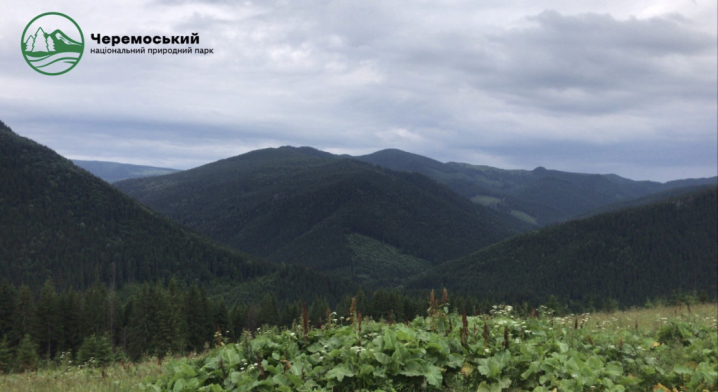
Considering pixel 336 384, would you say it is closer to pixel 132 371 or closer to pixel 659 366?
pixel 132 371

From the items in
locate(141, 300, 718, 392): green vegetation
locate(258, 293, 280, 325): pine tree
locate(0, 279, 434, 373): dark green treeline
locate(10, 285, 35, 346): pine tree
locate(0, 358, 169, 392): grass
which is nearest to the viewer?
locate(141, 300, 718, 392): green vegetation

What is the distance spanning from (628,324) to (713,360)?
5.53 meters

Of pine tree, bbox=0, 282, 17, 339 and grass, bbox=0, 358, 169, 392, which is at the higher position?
grass, bbox=0, 358, 169, 392

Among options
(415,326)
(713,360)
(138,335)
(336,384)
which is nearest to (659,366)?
(713,360)

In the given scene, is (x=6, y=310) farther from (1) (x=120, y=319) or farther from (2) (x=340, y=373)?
(2) (x=340, y=373)

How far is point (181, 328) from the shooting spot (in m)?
65.8

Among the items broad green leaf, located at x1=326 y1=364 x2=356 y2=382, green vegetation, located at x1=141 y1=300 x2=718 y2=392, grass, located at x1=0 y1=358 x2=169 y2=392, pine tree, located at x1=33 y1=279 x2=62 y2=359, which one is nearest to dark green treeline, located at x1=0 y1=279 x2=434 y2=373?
pine tree, located at x1=33 y1=279 x2=62 y2=359

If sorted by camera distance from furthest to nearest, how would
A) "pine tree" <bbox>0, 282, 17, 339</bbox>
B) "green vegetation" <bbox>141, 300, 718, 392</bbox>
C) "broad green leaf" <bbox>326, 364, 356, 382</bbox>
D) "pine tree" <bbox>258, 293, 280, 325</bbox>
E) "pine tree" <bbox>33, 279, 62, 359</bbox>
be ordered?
"pine tree" <bbox>258, 293, 280, 325</bbox>
"pine tree" <bbox>0, 282, 17, 339</bbox>
"pine tree" <bbox>33, 279, 62, 359</bbox>
"green vegetation" <bbox>141, 300, 718, 392</bbox>
"broad green leaf" <bbox>326, 364, 356, 382</bbox>

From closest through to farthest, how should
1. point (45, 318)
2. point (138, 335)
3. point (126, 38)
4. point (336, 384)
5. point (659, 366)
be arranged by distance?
point (336, 384)
point (659, 366)
point (126, 38)
point (45, 318)
point (138, 335)

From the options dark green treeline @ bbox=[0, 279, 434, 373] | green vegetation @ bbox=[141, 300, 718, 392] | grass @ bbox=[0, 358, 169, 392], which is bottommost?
dark green treeline @ bbox=[0, 279, 434, 373]

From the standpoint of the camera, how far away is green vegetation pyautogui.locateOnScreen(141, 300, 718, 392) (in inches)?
313

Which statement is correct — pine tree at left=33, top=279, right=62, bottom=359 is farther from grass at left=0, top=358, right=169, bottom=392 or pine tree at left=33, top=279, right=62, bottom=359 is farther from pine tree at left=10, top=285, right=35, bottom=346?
grass at left=0, top=358, right=169, bottom=392

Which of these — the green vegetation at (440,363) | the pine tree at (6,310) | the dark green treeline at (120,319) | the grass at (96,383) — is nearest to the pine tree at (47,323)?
the dark green treeline at (120,319)

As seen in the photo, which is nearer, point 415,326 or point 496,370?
point 496,370
